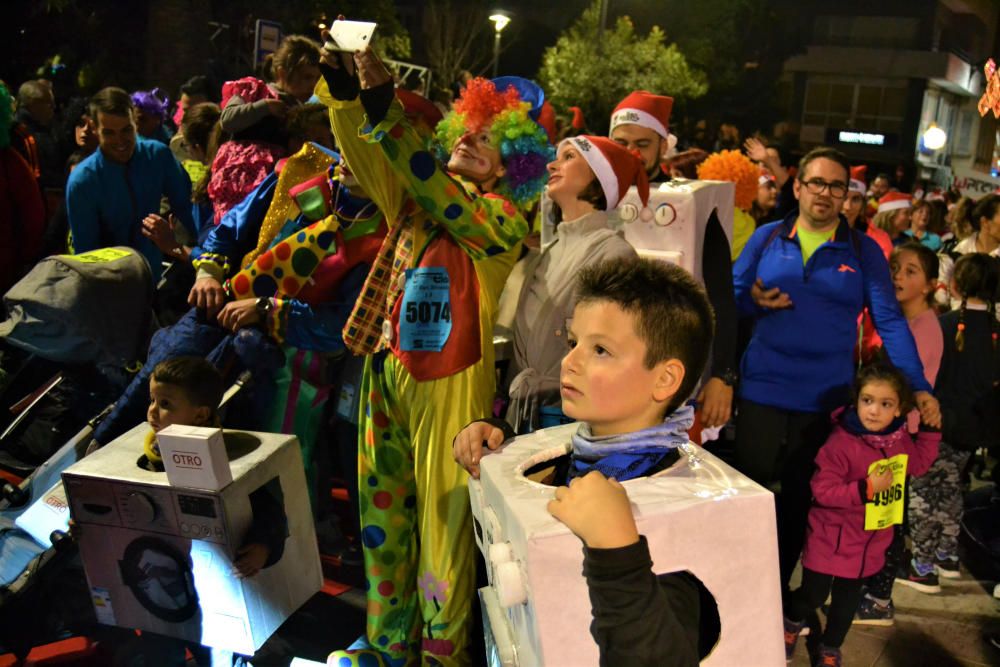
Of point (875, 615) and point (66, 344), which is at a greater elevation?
point (66, 344)

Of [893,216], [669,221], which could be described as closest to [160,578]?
[669,221]

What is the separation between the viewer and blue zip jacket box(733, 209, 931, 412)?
3.05 metres

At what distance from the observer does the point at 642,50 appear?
22.6m

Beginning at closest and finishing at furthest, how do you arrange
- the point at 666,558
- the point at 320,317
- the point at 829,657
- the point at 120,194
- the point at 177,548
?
the point at 666,558
the point at 177,548
the point at 829,657
the point at 320,317
the point at 120,194

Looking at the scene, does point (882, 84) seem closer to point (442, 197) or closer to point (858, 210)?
point (858, 210)

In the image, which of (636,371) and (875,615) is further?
(875,615)

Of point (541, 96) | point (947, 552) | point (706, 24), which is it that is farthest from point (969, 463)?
point (706, 24)

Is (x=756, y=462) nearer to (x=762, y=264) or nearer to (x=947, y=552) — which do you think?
(x=762, y=264)

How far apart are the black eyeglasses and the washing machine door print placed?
7.91ft

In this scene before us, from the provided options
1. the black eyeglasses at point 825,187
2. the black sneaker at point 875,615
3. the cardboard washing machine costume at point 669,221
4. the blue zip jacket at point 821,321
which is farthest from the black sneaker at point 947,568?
the cardboard washing machine costume at point 669,221

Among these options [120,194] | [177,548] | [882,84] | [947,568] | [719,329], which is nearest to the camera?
[177,548]

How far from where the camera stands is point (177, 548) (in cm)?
216

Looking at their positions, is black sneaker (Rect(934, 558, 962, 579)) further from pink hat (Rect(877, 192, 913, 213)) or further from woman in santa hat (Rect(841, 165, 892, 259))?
pink hat (Rect(877, 192, 913, 213))

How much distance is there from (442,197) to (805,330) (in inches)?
62.8
